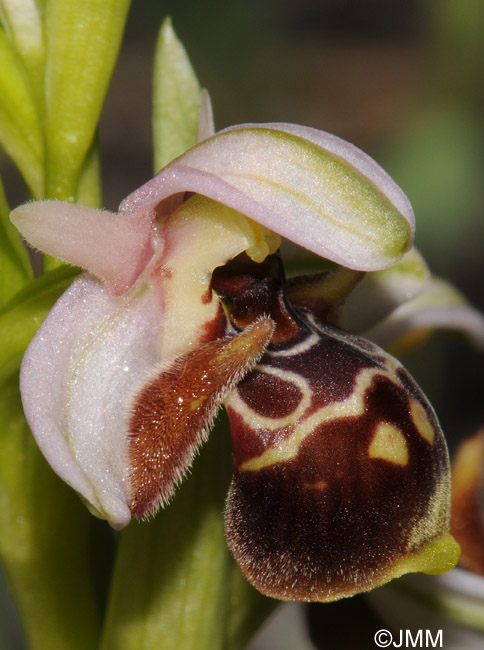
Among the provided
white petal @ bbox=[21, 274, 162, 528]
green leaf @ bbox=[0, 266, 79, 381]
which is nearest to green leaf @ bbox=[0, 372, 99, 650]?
green leaf @ bbox=[0, 266, 79, 381]

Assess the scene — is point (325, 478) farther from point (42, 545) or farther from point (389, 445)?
point (42, 545)

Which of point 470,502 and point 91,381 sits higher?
point 91,381

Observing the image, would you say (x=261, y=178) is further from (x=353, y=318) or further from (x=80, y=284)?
(x=353, y=318)

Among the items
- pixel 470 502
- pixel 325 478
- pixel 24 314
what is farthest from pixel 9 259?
pixel 470 502

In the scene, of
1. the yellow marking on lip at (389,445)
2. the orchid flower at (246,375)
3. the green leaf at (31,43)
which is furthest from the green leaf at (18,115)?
the yellow marking on lip at (389,445)

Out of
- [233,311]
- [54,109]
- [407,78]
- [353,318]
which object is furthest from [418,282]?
[407,78]

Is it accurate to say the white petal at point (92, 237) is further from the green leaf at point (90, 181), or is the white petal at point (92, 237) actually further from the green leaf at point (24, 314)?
the green leaf at point (90, 181)
